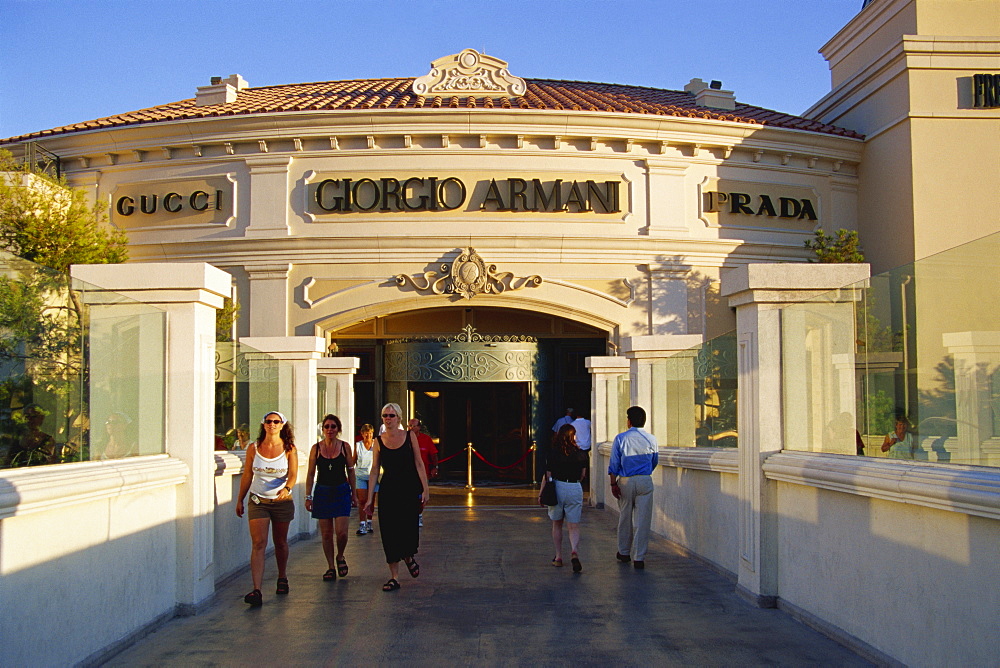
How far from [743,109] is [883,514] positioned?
80.8 feet

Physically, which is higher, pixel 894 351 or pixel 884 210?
pixel 884 210

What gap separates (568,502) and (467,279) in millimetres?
12345

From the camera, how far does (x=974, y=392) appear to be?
5926 mm

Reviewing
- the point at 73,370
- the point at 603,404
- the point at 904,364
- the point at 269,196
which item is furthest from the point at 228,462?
the point at 269,196

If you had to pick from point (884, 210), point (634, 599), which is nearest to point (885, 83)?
point (884, 210)

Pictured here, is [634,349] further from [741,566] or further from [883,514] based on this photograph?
[883,514]

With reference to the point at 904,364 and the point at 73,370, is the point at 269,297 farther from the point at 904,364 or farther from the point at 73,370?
the point at 904,364

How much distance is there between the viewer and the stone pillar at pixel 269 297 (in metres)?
23.0

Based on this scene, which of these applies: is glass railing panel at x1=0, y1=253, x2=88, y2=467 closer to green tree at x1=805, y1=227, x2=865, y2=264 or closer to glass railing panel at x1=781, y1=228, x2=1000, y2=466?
glass railing panel at x1=781, y1=228, x2=1000, y2=466

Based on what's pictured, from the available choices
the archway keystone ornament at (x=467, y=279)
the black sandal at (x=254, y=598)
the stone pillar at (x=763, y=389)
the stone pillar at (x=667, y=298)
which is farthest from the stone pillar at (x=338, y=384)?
the stone pillar at (x=763, y=389)

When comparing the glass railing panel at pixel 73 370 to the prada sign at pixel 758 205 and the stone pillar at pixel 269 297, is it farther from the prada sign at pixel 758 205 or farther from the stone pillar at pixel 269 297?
the prada sign at pixel 758 205

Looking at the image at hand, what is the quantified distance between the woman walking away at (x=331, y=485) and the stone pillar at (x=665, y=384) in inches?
170

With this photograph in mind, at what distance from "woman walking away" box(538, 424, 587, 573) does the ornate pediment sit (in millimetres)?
15111

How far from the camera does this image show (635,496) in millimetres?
11031
